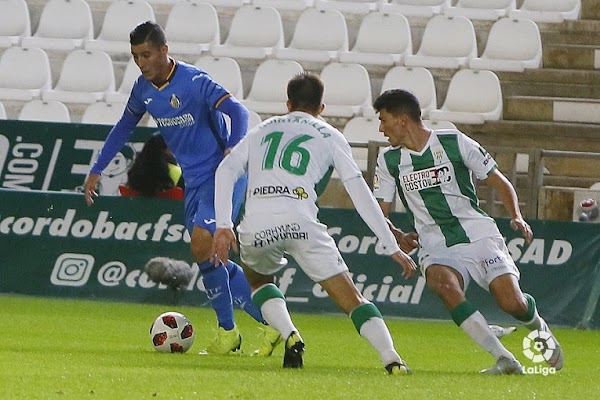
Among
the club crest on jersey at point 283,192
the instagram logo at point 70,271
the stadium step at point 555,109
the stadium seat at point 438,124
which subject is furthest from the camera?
the stadium step at point 555,109

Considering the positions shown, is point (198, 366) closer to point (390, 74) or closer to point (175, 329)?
point (175, 329)

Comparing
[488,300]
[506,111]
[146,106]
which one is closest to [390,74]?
[506,111]

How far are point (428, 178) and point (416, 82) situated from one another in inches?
337

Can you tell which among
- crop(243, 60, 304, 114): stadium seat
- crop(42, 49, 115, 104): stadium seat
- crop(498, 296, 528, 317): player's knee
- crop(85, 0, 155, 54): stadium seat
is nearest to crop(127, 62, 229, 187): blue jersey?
→ crop(498, 296, 528, 317): player's knee

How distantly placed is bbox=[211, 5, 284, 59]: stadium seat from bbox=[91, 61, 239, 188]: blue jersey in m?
8.31

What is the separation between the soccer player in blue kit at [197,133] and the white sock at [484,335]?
1.46 m

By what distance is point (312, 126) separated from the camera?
7.36m

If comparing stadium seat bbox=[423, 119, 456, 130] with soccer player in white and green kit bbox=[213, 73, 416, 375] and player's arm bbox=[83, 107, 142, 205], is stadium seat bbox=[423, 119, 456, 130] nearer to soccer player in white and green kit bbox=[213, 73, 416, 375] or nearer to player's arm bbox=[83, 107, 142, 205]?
player's arm bbox=[83, 107, 142, 205]

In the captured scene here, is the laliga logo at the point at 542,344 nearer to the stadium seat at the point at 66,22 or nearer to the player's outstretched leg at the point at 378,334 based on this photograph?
the player's outstretched leg at the point at 378,334

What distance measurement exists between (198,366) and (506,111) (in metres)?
9.75

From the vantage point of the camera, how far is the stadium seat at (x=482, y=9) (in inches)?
688

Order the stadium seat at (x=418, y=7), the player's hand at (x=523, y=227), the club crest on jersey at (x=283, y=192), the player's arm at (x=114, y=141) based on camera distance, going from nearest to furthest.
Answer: the club crest on jersey at (x=283, y=192)
the player's hand at (x=523, y=227)
the player's arm at (x=114, y=141)
the stadium seat at (x=418, y=7)

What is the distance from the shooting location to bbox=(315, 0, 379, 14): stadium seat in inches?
698

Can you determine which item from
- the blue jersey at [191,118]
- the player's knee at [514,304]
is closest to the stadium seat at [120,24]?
the blue jersey at [191,118]
